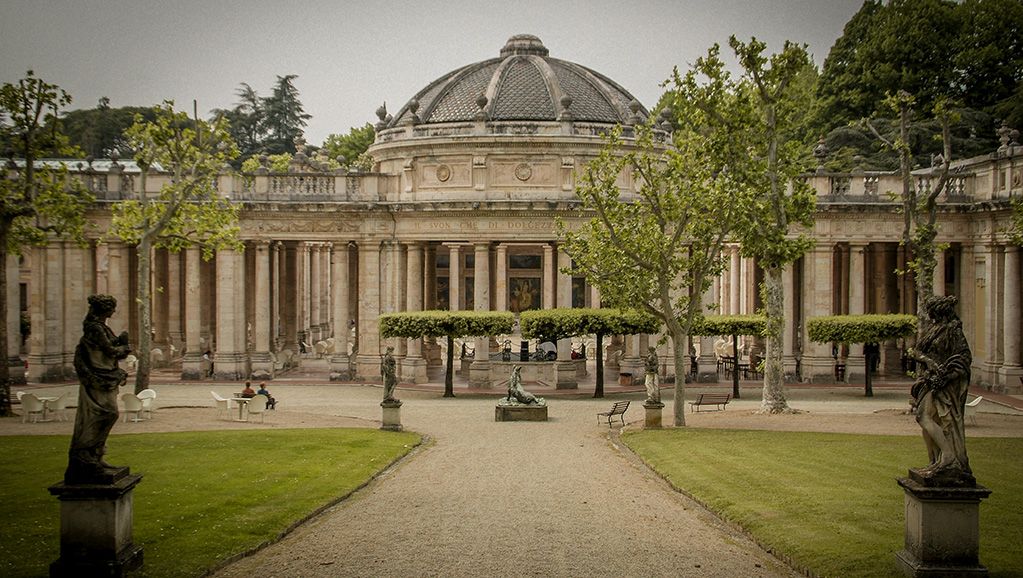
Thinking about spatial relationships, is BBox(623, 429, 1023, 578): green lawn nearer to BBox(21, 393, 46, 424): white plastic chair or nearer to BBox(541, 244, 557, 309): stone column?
BBox(541, 244, 557, 309): stone column

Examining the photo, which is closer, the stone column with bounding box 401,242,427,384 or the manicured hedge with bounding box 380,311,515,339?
the manicured hedge with bounding box 380,311,515,339

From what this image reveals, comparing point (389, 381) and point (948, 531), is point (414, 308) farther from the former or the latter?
point (948, 531)

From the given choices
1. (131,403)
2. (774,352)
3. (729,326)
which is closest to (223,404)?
(131,403)

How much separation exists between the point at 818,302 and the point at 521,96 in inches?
791

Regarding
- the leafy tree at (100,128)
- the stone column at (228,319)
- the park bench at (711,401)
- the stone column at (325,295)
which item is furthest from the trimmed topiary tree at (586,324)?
the leafy tree at (100,128)

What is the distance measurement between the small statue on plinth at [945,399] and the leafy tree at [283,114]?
8555cm

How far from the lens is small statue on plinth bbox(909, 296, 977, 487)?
13906 millimetres

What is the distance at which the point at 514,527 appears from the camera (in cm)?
1800

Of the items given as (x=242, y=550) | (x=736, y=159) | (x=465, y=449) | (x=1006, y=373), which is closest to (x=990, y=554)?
(x=242, y=550)

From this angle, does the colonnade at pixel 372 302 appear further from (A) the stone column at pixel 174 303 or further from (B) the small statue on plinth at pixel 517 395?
(B) the small statue on plinth at pixel 517 395

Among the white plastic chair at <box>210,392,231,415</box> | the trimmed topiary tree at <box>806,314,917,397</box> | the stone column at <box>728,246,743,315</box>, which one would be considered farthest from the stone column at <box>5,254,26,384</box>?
the stone column at <box>728,246,743,315</box>

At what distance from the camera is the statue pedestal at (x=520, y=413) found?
3478 centimetres

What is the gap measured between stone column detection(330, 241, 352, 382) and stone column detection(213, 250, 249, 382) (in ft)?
16.5

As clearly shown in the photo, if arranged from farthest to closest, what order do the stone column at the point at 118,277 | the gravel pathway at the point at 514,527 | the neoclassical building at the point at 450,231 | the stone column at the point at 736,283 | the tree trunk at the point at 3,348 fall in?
the stone column at the point at 736,283
the stone column at the point at 118,277
the neoclassical building at the point at 450,231
the tree trunk at the point at 3,348
the gravel pathway at the point at 514,527
